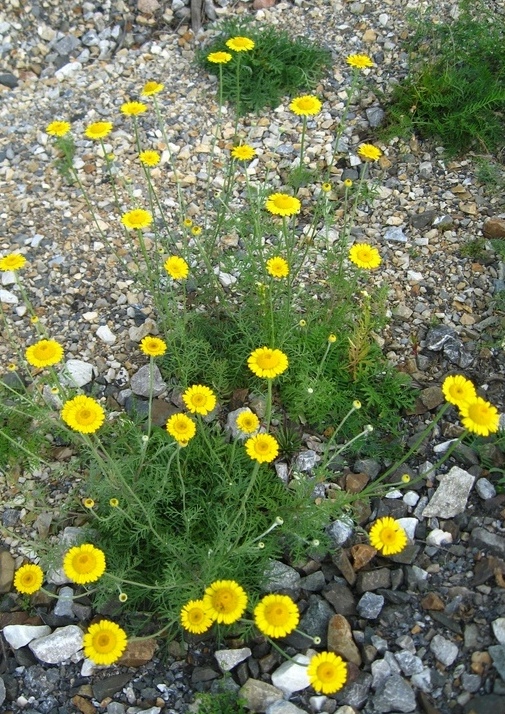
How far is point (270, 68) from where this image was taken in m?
4.88

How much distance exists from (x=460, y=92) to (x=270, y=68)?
4.15ft

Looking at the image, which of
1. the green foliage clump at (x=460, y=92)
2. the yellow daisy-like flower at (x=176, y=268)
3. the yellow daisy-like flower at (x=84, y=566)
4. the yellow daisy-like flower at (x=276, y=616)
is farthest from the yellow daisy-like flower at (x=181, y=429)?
the green foliage clump at (x=460, y=92)

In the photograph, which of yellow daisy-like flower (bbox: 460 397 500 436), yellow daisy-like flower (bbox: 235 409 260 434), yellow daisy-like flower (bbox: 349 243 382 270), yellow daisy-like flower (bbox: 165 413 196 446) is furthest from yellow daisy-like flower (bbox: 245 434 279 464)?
yellow daisy-like flower (bbox: 349 243 382 270)

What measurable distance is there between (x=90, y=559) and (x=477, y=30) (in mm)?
4108

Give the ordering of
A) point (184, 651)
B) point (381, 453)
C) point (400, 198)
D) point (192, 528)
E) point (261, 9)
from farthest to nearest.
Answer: point (261, 9) → point (400, 198) → point (381, 453) → point (192, 528) → point (184, 651)

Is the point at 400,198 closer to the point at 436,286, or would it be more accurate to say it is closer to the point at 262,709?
the point at 436,286

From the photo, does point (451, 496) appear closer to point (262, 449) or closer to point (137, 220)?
point (262, 449)

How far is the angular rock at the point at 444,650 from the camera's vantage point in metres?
2.69

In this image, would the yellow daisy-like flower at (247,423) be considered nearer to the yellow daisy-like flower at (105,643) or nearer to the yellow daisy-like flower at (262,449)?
the yellow daisy-like flower at (262,449)

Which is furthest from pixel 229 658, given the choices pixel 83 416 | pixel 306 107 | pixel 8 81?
pixel 8 81

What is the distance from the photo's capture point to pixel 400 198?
4.44 meters

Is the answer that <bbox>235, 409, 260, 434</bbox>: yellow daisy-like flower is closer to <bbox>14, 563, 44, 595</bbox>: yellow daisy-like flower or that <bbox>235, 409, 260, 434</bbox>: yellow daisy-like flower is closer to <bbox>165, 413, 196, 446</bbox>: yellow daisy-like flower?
<bbox>165, 413, 196, 446</bbox>: yellow daisy-like flower

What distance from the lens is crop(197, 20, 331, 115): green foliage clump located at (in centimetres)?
488

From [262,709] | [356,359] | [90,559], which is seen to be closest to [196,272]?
[356,359]
